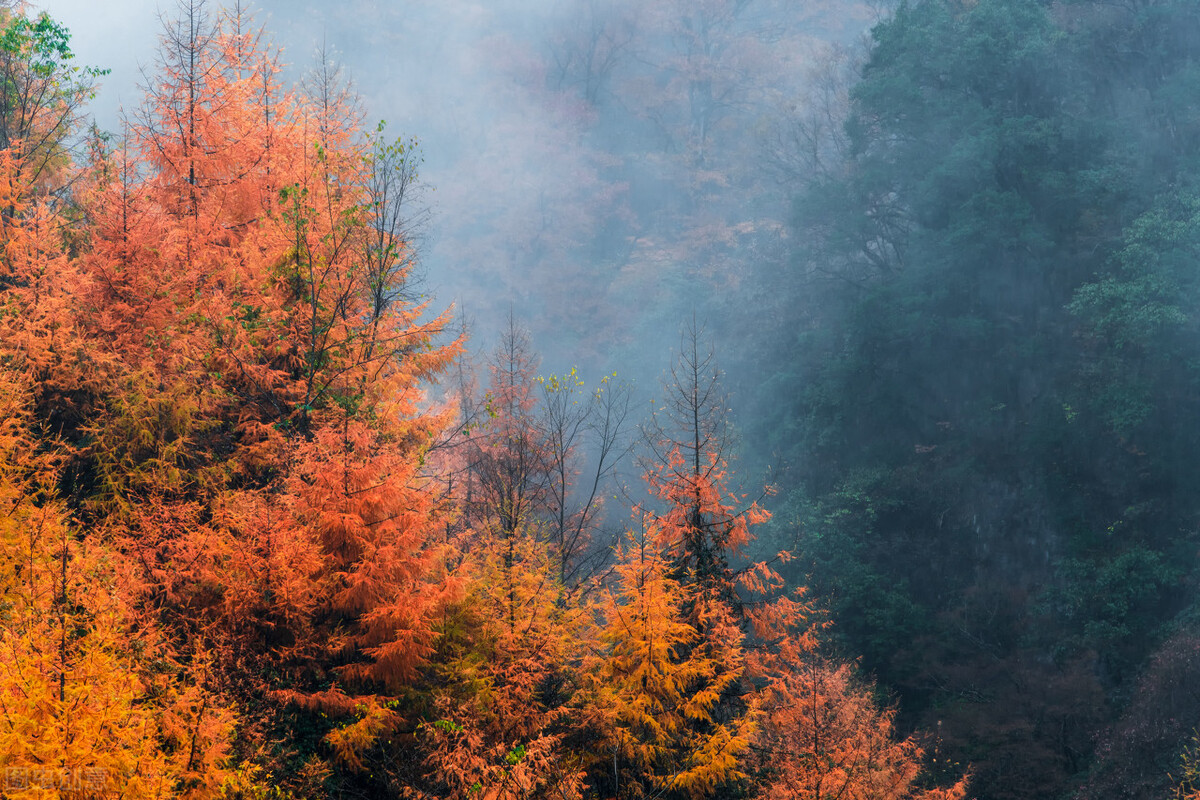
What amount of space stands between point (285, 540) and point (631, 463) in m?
35.6

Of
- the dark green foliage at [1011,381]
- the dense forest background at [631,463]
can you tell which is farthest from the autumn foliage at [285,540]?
the dark green foliage at [1011,381]

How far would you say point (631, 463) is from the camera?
4512 centimetres

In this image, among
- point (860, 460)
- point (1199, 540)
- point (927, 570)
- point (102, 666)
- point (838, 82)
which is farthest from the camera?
point (838, 82)

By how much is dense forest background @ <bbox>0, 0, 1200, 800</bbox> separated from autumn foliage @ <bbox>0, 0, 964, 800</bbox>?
0.07m

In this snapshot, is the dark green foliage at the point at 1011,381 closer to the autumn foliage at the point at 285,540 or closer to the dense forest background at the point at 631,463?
A: the dense forest background at the point at 631,463

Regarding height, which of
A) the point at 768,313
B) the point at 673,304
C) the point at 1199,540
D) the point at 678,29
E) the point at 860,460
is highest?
the point at 678,29

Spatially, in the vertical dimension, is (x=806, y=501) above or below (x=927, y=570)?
above

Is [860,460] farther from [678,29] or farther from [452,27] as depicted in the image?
[452,27]

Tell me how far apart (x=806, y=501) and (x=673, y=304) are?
21.7m

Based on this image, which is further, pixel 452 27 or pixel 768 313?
pixel 452 27

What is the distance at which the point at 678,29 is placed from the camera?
65.0 metres

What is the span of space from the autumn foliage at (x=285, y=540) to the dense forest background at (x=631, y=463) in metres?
0.07

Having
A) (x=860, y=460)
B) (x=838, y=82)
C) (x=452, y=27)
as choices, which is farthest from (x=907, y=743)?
(x=452, y=27)

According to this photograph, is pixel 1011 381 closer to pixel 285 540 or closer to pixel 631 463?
pixel 631 463
